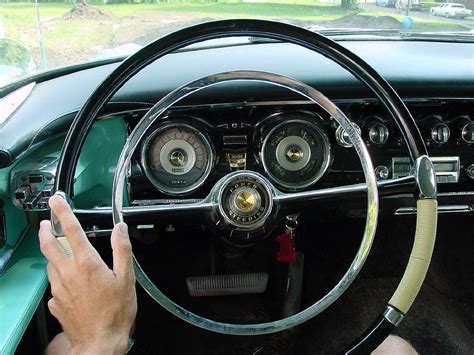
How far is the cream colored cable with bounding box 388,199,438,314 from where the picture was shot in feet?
4.07

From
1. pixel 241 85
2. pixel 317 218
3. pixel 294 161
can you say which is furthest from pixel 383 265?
pixel 241 85

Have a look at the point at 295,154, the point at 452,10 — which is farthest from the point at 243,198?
the point at 452,10

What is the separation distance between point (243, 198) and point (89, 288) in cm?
63

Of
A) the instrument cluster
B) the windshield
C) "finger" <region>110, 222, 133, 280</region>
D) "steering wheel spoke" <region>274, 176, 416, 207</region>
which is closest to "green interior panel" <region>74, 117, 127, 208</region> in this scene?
the instrument cluster

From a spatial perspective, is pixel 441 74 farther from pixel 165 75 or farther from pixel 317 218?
pixel 165 75

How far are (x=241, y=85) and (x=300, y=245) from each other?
3.20ft

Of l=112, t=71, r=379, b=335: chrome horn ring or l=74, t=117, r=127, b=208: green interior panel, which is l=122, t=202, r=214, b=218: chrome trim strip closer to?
l=112, t=71, r=379, b=335: chrome horn ring

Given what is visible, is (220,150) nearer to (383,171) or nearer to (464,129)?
(383,171)

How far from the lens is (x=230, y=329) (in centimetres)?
132

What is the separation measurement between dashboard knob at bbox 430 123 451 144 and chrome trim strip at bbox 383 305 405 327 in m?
0.83

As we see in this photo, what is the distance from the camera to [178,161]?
5.92ft

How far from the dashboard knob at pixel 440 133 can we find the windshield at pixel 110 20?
52cm

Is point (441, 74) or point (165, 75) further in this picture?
point (441, 74)

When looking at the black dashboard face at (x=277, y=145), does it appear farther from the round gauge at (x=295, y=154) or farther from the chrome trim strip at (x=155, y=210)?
the chrome trim strip at (x=155, y=210)
